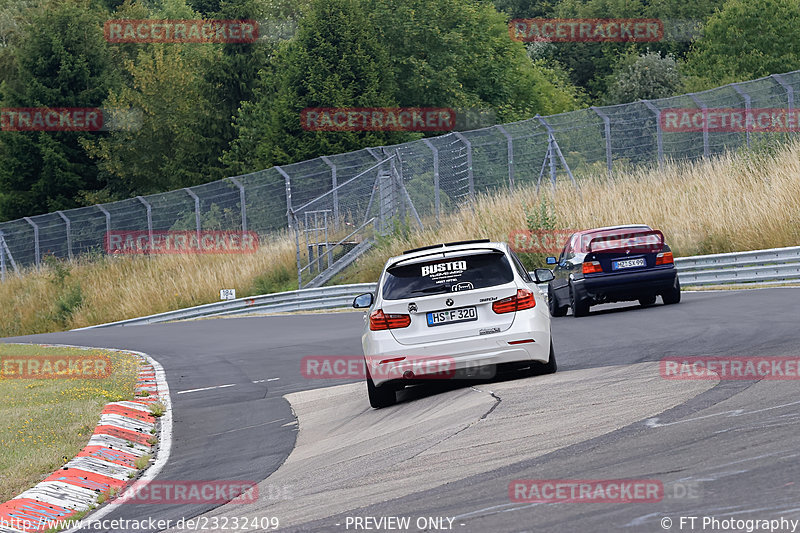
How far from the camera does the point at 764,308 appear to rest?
1686cm

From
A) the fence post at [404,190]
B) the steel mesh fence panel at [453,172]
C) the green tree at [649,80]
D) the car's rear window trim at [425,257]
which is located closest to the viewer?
the car's rear window trim at [425,257]

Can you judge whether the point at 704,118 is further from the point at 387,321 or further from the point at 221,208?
the point at 387,321

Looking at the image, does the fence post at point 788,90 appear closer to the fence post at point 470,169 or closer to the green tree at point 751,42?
the fence post at point 470,169

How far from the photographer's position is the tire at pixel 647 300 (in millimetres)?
20344

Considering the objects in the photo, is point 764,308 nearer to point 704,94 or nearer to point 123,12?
point 704,94

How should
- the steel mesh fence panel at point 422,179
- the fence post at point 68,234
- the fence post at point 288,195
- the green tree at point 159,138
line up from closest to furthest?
the steel mesh fence panel at point 422,179 → the fence post at point 288,195 → the fence post at point 68,234 → the green tree at point 159,138

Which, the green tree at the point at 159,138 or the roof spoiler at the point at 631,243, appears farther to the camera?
the green tree at the point at 159,138

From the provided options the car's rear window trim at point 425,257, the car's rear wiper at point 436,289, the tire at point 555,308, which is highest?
the car's rear window trim at point 425,257

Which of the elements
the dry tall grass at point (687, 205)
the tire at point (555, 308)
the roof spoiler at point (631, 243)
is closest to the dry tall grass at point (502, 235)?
the dry tall grass at point (687, 205)

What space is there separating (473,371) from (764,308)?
23.1 feet

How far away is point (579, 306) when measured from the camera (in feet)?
66.3

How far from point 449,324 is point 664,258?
29.6 feet

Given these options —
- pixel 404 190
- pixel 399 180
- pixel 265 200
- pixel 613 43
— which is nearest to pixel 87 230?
pixel 265 200

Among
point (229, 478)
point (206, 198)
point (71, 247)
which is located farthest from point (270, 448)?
point (71, 247)
